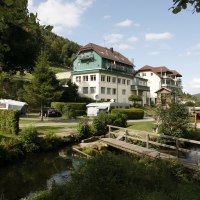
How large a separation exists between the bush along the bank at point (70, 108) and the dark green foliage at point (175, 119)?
19.7 meters

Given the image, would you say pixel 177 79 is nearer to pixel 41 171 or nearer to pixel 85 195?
pixel 41 171

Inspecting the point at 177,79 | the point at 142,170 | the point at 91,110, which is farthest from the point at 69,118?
the point at 177,79

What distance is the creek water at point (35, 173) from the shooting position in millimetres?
12345

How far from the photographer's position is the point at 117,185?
788cm

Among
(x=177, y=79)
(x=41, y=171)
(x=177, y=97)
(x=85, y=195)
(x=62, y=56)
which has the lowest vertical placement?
(x=41, y=171)

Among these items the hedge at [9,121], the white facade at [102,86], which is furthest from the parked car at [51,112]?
the hedge at [9,121]

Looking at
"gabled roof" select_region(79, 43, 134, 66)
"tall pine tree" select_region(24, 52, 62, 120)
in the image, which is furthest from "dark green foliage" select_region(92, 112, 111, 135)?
"gabled roof" select_region(79, 43, 134, 66)

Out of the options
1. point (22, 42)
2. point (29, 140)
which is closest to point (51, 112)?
point (22, 42)

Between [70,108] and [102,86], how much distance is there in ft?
50.3

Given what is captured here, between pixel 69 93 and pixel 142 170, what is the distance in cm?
4187

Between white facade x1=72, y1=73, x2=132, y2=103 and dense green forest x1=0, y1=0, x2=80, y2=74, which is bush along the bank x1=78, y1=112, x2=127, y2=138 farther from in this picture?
white facade x1=72, y1=73, x2=132, y2=103

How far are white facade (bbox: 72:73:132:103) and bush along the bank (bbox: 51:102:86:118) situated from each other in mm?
8990

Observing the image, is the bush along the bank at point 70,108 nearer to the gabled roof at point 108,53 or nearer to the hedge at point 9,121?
the gabled roof at point 108,53

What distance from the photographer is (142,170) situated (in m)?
9.77
